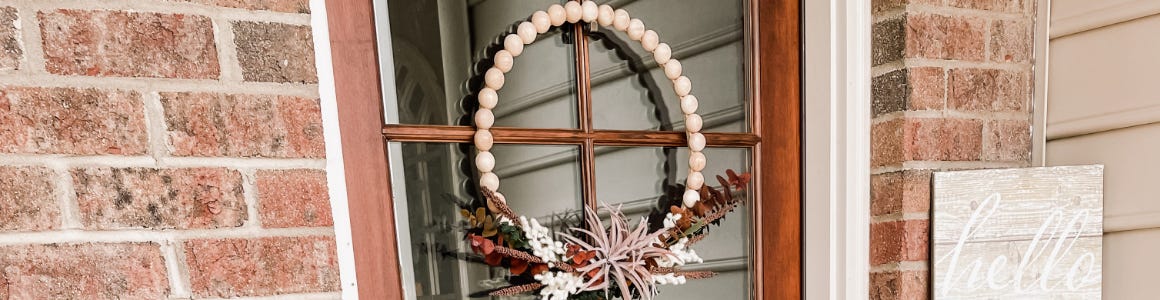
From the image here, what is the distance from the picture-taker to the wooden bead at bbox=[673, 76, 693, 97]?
0.86 m

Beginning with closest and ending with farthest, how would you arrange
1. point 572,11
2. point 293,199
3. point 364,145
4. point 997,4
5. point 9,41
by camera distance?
1. point 9,41
2. point 293,199
3. point 364,145
4. point 572,11
5. point 997,4

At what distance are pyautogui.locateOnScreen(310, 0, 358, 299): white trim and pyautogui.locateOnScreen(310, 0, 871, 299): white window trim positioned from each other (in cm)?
70

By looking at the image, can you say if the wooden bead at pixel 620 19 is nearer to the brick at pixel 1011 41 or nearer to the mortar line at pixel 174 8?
the mortar line at pixel 174 8

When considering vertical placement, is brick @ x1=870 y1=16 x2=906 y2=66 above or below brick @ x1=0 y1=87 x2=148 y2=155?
above

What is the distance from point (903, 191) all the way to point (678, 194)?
1.07 feet

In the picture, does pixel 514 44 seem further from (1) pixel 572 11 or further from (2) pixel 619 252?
(2) pixel 619 252

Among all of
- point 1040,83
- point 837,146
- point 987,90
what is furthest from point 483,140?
point 1040,83

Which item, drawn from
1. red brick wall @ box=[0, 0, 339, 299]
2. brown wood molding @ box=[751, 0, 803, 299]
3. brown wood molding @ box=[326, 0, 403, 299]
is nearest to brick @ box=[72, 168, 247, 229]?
red brick wall @ box=[0, 0, 339, 299]

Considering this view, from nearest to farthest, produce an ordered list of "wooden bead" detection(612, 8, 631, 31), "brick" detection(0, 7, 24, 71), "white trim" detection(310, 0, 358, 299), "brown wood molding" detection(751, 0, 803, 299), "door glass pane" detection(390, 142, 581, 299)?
"brick" detection(0, 7, 24, 71)
"white trim" detection(310, 0, 358, 299)
"door glass pane" detection(390, 142, 581, 299)
"wooden bead" detection(612, 8, 631, 31)
"brown wood molding" detection(751, 0, 803, 299)

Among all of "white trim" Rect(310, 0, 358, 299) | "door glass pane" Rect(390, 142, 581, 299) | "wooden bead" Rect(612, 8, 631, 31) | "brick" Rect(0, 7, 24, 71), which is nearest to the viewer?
"brick" Rect(0, 7, 24, 71)

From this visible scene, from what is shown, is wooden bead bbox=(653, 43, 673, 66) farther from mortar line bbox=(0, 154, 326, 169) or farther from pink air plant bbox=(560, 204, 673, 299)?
mortar line bbox=(0, 154, 326, 169)

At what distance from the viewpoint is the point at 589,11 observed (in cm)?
80

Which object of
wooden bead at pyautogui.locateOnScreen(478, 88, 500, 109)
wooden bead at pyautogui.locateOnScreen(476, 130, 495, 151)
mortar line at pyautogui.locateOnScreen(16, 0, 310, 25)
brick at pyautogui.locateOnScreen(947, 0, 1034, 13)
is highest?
brick at pyautogui.locateOnScreen(947, 0, 1034, 13)

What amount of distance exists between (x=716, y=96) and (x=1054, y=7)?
1.80 ft
